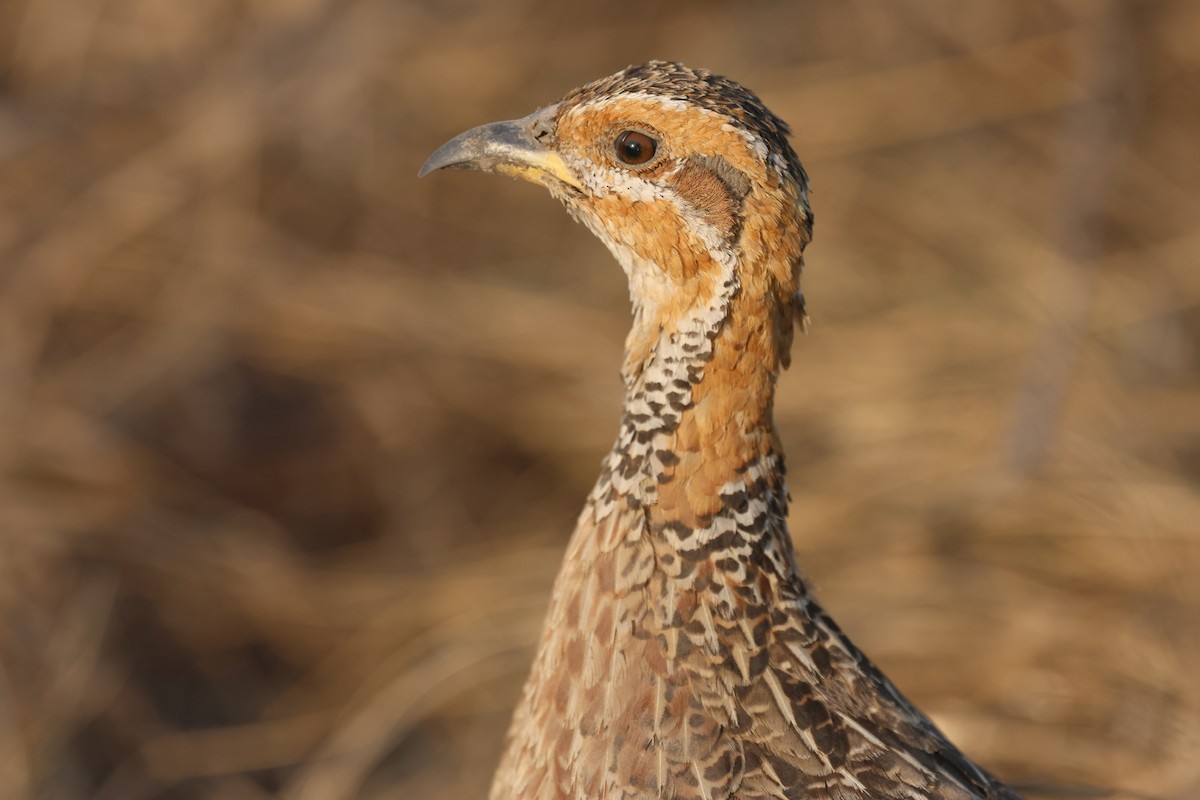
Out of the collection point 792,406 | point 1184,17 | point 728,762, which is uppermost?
point 1184,17

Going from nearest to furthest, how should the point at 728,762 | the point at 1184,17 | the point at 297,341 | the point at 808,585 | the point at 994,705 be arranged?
the point at 728,762 → the point at 808,585 → the point at 994,705 → the point at 297,341 → the point at 1184,17

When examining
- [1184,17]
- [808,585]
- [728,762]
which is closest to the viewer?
[728,762]

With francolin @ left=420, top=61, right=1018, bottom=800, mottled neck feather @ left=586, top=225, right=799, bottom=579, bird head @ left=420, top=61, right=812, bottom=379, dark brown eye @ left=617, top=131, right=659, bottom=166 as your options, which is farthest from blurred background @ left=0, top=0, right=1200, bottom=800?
dark brown eye @ left=617, top=131, right=659, bottom=166

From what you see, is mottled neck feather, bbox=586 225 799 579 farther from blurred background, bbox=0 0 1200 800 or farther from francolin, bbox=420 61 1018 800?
blurred background, bbox=0 0 1200 800

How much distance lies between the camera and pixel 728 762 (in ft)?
5.93

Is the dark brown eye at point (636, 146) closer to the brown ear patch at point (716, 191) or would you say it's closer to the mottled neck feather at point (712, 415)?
the brown ear patch at point (716, 191)

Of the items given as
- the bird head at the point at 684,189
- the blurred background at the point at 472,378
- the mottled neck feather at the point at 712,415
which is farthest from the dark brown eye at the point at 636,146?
the blurred background at the point at 472,378

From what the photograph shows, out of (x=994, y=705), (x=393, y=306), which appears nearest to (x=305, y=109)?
(x=393, y=306)

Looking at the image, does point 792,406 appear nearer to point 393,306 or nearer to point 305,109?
point 393,306

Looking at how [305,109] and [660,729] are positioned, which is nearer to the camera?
[660,729]

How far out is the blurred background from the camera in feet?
12.1

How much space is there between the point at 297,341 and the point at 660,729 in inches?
122

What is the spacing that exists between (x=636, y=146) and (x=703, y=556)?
2.01ft

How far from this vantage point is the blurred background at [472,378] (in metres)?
3.68
